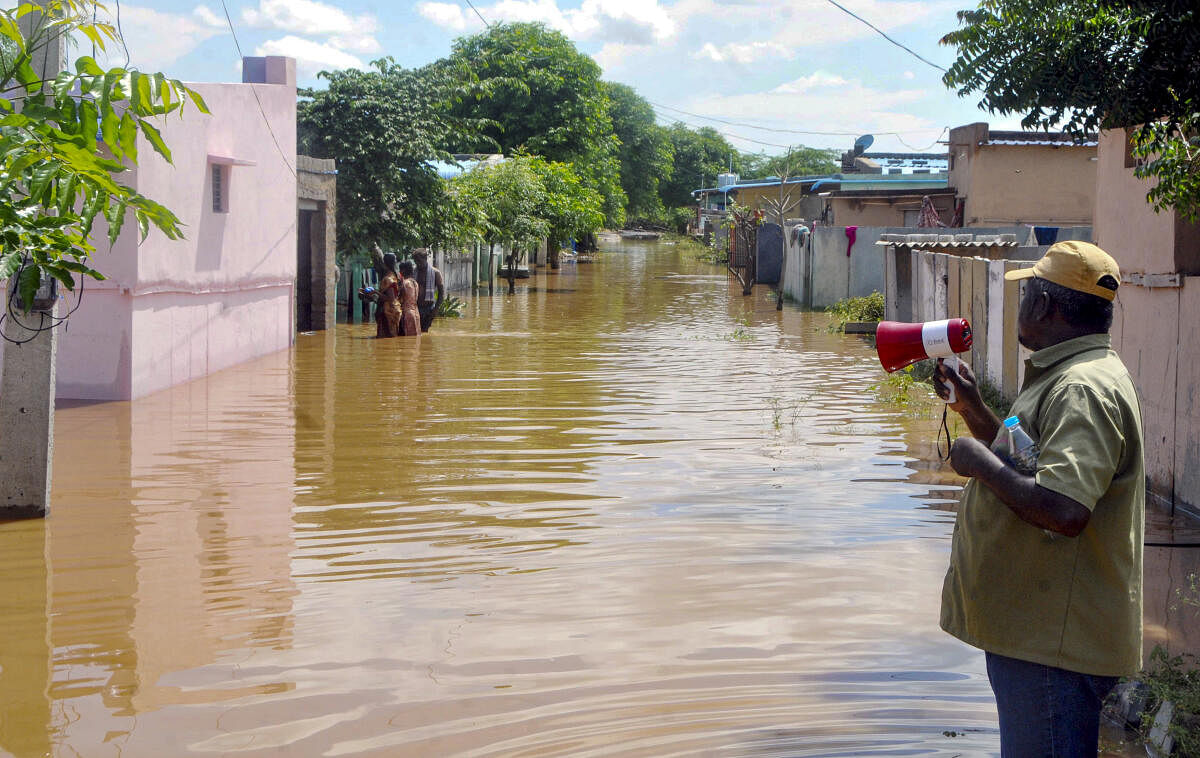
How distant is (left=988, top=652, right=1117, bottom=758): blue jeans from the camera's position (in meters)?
2.83

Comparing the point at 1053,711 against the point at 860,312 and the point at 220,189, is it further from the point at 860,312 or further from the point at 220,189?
the point at 860,312

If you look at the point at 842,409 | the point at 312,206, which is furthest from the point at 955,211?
the point at 842,409

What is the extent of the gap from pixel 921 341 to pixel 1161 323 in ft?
20.8

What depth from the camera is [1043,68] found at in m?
5.48

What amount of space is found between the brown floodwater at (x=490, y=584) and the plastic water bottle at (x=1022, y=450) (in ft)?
6.31

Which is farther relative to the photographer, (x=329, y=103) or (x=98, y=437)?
(x=329, y=103)

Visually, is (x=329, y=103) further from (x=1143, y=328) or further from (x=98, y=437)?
(x=1143, y=328)

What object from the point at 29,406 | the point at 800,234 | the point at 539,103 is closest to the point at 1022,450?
the point at 29,406

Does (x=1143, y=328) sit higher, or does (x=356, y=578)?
(x=1143, y=328)

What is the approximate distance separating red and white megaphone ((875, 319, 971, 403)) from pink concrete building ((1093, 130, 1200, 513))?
5657 millimetres

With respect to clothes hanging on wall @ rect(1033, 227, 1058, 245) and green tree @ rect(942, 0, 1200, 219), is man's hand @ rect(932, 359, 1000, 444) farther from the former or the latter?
clothes hanging on wall @ rect(1033, 227, 1058, 245)

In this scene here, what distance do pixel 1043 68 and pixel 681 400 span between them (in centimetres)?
815

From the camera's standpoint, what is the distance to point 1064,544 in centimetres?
284

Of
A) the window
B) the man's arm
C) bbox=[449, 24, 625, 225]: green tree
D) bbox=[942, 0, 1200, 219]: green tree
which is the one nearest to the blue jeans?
the man's arm
